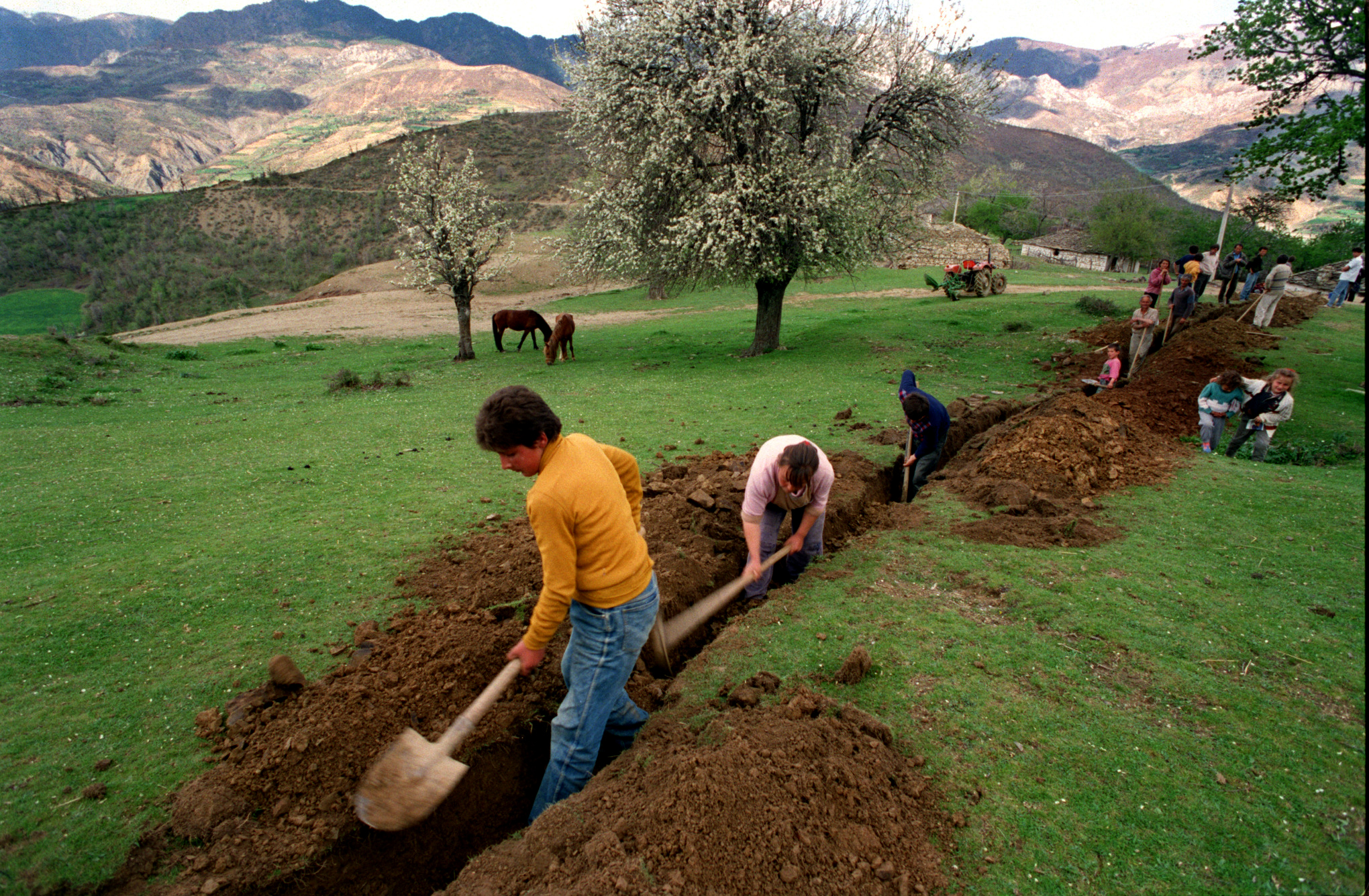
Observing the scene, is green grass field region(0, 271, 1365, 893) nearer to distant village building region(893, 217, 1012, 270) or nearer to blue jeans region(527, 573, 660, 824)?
blue jeans region(527, 573, 660, 824)

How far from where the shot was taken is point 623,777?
3609 millimetres

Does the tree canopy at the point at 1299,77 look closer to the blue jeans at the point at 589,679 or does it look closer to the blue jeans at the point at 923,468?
the blue jeans at the point at 923,468

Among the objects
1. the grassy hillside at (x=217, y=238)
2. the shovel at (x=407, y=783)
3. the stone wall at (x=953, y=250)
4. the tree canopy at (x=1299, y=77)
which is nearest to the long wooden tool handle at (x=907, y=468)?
the shovel at (x=407, y=783)

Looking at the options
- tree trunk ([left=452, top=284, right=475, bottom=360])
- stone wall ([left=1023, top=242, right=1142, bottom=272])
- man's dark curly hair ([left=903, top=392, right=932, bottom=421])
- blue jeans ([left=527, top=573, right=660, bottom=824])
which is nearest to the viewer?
blue jeans ([left=527, top=573, right=660, bottom=824])

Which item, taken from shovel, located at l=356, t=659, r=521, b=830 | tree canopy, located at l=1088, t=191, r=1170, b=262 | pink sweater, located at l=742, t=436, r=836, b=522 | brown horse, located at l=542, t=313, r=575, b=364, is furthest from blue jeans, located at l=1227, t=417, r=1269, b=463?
tree canopy, located at l=1088, t=191, r=1170, b=262

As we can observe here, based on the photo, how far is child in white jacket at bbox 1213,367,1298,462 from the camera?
852 centimetres

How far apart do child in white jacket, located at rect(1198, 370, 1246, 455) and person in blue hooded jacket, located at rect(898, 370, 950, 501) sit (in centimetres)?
402

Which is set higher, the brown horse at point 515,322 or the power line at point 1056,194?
the power line at point 1056,194

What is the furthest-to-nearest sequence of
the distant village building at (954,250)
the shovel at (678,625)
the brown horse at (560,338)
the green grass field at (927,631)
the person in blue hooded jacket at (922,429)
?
the distant village building at (954,250)
the brown horse at (560,338)
the person in blue hooded jacket at (922,429)
the shovel at (678,625)
the green grass field at (927,631)

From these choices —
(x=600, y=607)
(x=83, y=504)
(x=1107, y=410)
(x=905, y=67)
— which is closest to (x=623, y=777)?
(x=600, y=607)

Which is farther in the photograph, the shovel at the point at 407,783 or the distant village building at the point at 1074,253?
the distant village building at the point at 1074,253

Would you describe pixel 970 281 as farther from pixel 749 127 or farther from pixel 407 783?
pixel 407 783

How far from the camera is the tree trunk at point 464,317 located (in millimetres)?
18969

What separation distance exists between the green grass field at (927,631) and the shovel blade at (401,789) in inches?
47.2
